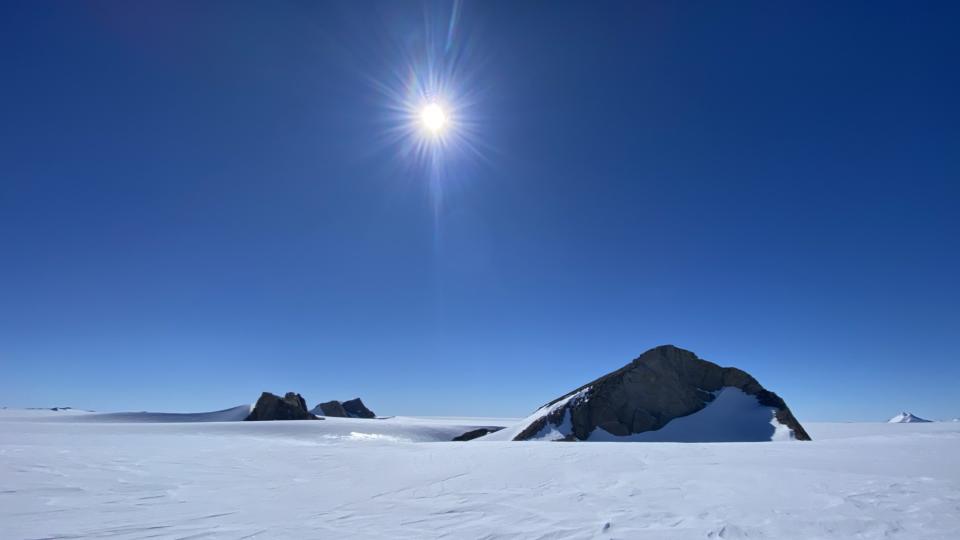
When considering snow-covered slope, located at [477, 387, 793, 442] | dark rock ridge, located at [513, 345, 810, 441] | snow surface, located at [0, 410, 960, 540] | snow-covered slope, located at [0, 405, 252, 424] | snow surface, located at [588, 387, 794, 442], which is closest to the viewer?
snow surface, located at [0, 410, 960, 540]

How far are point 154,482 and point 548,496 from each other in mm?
8575

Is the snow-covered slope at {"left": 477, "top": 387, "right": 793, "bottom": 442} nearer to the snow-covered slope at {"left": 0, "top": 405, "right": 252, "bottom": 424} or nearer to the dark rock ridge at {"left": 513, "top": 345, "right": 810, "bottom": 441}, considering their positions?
the dark rock ridge at {"left": 513, "top": 345, "right": 810, "bottom": 441}

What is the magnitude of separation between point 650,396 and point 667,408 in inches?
53.9

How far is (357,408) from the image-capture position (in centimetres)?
8450

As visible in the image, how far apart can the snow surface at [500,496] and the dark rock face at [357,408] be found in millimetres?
74607

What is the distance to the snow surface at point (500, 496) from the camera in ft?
18.7

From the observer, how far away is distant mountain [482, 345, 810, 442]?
93.7 feet

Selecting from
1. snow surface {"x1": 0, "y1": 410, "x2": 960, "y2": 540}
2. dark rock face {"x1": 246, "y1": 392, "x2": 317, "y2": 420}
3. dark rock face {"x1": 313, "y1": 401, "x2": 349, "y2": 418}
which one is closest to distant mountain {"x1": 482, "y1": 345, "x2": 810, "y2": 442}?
snow surface {"x1": 0, "y1": 410, "x2": 960, "y2": 540}

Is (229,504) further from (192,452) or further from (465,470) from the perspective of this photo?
(192,452)

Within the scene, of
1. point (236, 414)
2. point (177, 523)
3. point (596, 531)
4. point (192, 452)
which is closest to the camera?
point (596, 531)

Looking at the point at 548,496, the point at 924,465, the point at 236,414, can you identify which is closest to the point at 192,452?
the point at 548,496

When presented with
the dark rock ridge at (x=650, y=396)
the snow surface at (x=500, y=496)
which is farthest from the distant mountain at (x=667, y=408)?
the snow surface at (x=500, y=496)

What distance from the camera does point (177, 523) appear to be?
612 centimetres

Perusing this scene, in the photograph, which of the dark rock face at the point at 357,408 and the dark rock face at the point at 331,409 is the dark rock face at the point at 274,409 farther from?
the dark rock face at the point at 357,408
